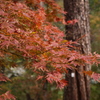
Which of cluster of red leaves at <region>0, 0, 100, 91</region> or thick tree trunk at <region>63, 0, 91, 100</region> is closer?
cluster of red leaves at <region>0, 0, 100, 91</region>

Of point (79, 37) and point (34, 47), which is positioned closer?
point (34, 47)

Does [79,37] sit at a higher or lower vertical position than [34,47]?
higher

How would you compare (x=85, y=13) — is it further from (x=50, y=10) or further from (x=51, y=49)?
(x=51, y=49)

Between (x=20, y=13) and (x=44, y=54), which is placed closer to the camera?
(x=44, y=54)

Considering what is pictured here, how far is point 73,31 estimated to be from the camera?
3.25 metres

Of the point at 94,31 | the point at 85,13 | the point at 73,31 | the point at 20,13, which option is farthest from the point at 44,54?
the point at 94,31

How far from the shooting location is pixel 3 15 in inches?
74.4

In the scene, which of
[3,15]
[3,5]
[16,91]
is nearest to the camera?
[3,15]

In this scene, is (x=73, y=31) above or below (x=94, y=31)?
below

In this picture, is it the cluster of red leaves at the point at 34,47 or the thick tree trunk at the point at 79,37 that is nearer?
the cluster of red leaves at the point at 34,47

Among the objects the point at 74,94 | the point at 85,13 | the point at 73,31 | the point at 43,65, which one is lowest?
the point at 74,94

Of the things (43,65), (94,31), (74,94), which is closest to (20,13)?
(43,65)

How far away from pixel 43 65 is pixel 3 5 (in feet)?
2.91

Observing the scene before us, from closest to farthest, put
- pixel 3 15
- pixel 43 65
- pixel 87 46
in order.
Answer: pixel 43 65 < pixel 3 15 < pixel 87 46
